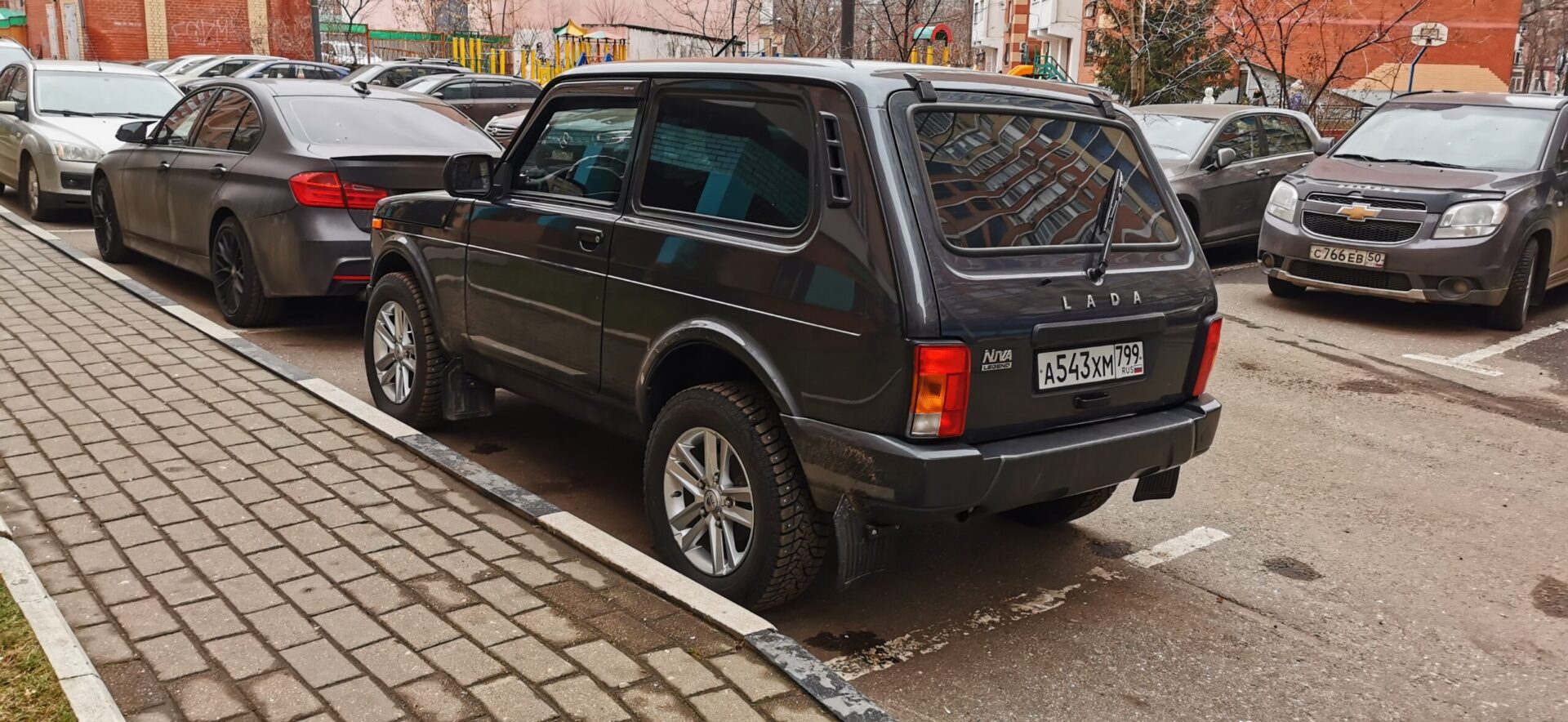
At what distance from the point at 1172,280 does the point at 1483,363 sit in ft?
18.6

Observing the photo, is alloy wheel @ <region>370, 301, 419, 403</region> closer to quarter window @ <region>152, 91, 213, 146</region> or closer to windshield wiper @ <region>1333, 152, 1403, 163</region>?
quarter window @ <region>152, 91, 213, 146</region>

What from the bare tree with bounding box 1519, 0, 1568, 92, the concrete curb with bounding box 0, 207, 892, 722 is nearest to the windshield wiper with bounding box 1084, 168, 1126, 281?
the concrete curb with bounding box 0, 207, 892, 722

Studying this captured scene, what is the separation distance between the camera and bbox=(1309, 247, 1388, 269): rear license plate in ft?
32.1

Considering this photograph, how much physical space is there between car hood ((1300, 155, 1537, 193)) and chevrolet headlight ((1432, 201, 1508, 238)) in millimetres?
173

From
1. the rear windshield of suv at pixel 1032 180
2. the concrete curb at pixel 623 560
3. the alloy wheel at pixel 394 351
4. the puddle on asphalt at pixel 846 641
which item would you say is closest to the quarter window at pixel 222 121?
the concrete curb at pixel 623 560

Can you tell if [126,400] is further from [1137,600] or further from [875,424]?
[1137,600]

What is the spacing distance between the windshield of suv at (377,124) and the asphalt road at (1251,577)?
133 cm

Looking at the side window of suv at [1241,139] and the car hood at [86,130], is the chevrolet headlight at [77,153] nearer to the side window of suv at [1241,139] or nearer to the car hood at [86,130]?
the car hood at [86,130]

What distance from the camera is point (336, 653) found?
11.8 ft

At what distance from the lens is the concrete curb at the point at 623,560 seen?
3.48 m

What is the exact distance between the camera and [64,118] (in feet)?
44.0

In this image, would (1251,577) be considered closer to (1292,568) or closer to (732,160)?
(1292,568)

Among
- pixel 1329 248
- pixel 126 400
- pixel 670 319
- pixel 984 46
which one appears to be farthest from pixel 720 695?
pixel 984 46

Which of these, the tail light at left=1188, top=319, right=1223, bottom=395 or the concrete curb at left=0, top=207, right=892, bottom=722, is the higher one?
the tail light at left=1188, top=319, right=1223, bottom=395
